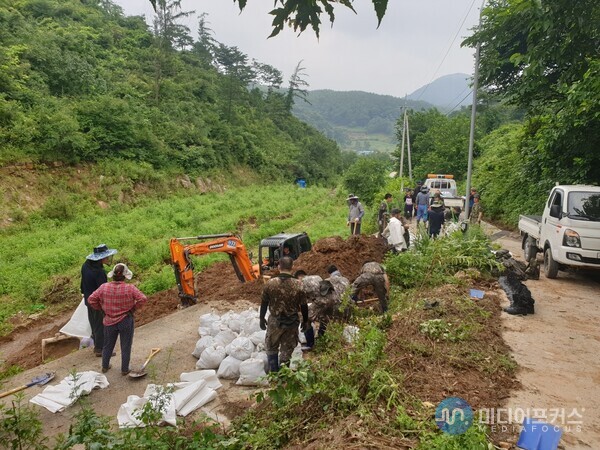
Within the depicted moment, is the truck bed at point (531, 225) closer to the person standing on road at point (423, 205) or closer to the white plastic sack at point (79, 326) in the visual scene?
the person standing on road at point (423, 205)

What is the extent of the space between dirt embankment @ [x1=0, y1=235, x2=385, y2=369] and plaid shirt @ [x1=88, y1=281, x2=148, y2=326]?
2808 mm

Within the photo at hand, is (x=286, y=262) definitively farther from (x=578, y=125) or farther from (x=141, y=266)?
(x=141, y=266)

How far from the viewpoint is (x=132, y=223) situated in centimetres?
1956

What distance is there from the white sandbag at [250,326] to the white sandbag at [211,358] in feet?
2.41

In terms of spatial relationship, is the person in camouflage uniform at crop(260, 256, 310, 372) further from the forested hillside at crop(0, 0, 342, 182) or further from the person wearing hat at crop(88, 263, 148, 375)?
the forested hillside at crop(0, 0, 342, 182)

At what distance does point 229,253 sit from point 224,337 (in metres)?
3.30

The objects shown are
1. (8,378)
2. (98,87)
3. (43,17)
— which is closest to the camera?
(8,378)

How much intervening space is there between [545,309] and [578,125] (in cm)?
540

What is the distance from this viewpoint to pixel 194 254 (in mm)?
9359

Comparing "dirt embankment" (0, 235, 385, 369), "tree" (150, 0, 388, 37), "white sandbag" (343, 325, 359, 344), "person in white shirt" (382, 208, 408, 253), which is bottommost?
"dirt embankment" (0, 235, 385, 369)

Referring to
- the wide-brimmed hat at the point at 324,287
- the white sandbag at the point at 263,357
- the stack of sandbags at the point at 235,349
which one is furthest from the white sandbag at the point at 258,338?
the wide-brimmed hat at the point at 324,287

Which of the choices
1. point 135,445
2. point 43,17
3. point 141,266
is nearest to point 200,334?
point 135,445

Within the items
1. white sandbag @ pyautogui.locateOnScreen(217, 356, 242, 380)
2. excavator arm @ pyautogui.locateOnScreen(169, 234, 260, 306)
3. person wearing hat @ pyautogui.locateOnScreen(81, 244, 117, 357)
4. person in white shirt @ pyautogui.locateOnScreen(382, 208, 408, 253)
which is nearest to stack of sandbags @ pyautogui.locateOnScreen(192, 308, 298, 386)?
white sandbag @ pyautogui.locateOnScreen(217, 356, 242, 380)

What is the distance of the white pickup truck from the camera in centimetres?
868
